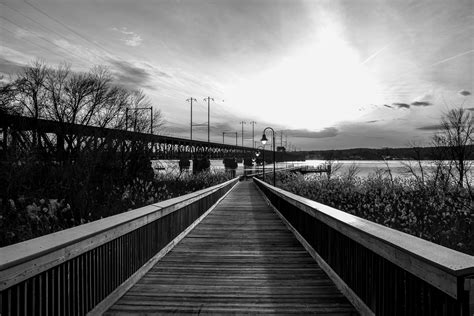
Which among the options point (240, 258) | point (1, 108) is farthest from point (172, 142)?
point (240, 258)

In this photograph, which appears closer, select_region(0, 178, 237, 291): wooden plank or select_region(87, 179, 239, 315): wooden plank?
select_region(0, 178, 237, 291): wooden plank

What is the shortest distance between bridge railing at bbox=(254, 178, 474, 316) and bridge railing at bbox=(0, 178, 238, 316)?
2.90m

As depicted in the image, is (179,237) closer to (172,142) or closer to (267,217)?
(267,217)

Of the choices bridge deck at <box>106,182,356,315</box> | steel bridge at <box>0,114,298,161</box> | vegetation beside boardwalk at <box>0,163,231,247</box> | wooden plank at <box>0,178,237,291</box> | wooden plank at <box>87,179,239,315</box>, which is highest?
steel bridge at <box>0,114,298,161</box>

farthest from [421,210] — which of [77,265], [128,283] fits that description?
[77,265]

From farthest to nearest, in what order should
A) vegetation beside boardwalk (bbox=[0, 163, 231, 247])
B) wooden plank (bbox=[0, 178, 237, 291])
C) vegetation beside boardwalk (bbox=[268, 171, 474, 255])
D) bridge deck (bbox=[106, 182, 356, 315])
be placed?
vegetation beside boardwalk (bbox=[268, 171, 474, 255])
vegetation beside boardwalk (bbox=[0, 163, 231, 247])
bridge deck (bbox=[106, 182, 356, 315])
wooden plank (bbox=[0, 178, 237, 291])

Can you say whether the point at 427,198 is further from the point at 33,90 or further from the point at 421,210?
the point at 33,90

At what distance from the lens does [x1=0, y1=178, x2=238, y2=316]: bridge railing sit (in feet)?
7.73

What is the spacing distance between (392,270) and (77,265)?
3.07 meters

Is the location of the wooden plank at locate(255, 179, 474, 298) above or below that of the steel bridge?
below

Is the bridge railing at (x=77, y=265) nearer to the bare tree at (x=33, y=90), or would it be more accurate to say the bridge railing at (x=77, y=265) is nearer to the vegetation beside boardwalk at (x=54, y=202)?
the vegetation beside boardwalk at (x=54, y=202)

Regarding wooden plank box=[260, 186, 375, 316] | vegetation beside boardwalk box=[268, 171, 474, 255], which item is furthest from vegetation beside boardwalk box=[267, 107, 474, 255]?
wooden plank box=[260, 186, 375, 316]

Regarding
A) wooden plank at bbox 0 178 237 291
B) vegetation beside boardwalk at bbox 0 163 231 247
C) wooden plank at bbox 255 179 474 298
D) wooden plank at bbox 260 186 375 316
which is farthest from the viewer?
vegetation beside boardwalk at bbox 0 163 231 247

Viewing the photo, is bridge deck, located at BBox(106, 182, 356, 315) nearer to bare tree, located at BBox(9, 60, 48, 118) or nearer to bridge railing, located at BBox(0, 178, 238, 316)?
bridge railing, located at BBox(0, 178, 238, 316)
